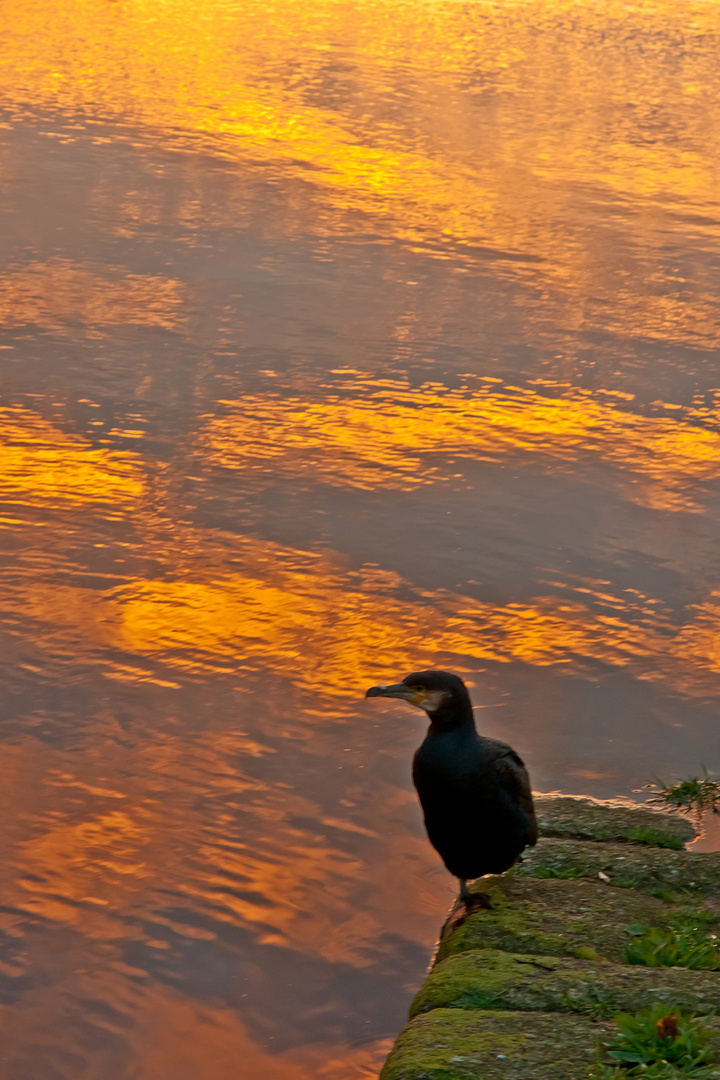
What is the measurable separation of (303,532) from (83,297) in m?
4.10

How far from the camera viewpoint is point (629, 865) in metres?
4.84

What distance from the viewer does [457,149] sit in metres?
16.1

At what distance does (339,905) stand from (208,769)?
3.27 feet

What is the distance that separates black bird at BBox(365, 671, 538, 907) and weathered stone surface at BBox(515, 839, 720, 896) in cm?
43

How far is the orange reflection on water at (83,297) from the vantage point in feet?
34.6

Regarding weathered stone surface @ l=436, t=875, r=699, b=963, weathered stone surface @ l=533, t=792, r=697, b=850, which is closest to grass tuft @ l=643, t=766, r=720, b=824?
weathered stone surface @ l=533, t=792, r=697, b=850

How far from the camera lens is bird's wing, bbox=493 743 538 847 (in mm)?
4402

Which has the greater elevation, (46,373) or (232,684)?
(46,373)

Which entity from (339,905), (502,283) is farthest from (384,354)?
(339,905)

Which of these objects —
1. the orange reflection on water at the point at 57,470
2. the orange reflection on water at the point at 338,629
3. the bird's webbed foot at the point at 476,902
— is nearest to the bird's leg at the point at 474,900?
the bird's webbed foot at the point at 476,902

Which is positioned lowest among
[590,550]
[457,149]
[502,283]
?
[590,550]

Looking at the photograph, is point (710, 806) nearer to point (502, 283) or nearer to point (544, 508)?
point (544, 508)

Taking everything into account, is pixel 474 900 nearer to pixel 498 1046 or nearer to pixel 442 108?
pixel 498 1046

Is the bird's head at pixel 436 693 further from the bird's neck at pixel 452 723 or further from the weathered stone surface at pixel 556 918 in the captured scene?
the weathered stone surface at pixel 556 918
